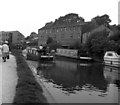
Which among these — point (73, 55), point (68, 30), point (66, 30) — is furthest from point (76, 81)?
point (66, 30)

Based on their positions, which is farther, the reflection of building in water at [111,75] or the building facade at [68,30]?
the building facade at [68,30]

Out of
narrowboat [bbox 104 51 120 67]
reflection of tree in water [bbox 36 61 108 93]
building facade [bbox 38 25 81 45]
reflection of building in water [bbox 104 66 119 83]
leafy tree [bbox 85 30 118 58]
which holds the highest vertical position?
building facade [bbox 38 25 81 45]

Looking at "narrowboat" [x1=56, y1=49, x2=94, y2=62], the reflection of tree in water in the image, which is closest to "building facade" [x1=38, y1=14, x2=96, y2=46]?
"narrowboat" [x1=56, y1=49, x2=94, y2=62]

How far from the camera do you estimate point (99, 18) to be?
8594 cm

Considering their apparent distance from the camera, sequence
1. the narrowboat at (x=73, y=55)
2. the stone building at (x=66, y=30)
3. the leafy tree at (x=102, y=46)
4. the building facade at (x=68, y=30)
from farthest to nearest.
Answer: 1. the stone building at (x=66, y=30)
2. the building facade at (x=68, y=30)
3. the narrowboat at (x=73, y=55)
4. the leafy tree at (x=102, y=46)

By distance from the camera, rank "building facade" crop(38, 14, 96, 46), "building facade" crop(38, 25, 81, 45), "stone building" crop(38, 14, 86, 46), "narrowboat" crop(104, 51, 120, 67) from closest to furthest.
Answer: "narrowboat" crop(104, 51, 120, 67) < "building facade" crop(38, 14, 96, 46) < "building facade" crop(38, 25, 81, 45) < "stone building" crop(38, 14, 86, 46)

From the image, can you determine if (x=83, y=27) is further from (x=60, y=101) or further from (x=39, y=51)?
(x=60, y=101)

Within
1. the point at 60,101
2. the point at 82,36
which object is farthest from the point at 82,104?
the point at 82,36

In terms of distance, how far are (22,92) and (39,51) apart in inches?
1078

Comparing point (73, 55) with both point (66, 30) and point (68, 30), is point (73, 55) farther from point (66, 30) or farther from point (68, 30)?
point (66, 30)

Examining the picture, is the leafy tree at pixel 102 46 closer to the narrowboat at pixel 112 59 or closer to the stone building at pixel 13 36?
the narrowboat at pixel 112 59

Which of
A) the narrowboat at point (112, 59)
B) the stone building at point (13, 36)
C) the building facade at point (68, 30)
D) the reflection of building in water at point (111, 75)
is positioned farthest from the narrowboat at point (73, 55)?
the stone building at point (13, 36)

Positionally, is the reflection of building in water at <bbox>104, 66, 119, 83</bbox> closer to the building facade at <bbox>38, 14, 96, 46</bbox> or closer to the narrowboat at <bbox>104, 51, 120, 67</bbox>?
the narrowboat at <bbox>104, 51, 120, 67</bbox>

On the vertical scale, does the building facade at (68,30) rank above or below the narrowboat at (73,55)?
above
